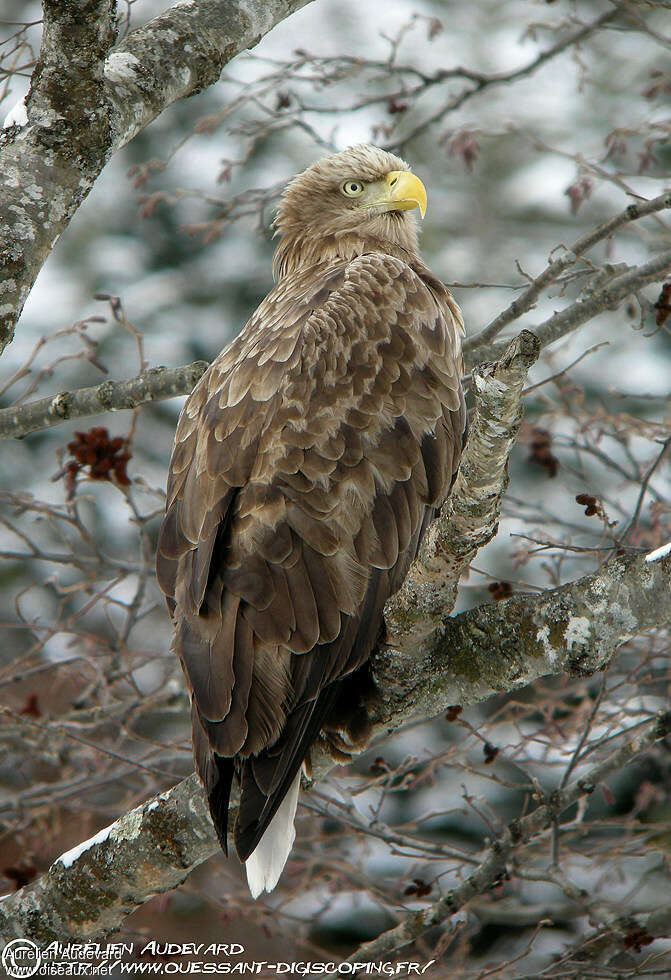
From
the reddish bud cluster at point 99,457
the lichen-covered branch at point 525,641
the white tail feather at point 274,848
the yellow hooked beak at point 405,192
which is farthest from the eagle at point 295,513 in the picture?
the yellow hooked beak at point 405,192

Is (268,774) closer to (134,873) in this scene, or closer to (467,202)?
(134,873)

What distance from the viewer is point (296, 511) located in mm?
3232

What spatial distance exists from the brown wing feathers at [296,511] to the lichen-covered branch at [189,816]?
7.6 inches

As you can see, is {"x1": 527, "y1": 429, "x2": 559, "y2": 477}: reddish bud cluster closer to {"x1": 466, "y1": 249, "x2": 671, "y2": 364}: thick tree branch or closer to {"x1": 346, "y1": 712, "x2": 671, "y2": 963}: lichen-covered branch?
{"x1": 466, "y1": 249, "x2": 671, "y2": 364}: thick tree branch

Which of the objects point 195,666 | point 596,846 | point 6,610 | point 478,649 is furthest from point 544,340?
point 6,610

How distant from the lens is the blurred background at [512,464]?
417 cm

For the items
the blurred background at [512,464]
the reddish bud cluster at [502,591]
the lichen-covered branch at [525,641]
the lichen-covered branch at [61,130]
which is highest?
the lichen-covered branch at [61,130]

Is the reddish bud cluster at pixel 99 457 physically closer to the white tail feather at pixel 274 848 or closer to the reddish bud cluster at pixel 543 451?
the white tail feather at pixel 274 848

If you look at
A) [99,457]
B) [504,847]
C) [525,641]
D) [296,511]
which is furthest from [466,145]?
[504,847]

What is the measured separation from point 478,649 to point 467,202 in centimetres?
Answer: 892

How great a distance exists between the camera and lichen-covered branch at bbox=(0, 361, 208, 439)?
355 centimetres

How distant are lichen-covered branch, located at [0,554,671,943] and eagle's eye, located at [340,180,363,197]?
2.09 metres

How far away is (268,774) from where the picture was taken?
3.10m

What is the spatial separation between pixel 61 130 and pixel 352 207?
6.14ft
